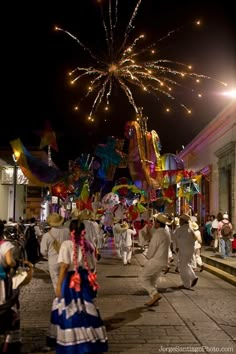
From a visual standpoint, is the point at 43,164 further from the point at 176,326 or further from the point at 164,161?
the point at 176,326

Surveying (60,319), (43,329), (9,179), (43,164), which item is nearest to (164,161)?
(43,164)

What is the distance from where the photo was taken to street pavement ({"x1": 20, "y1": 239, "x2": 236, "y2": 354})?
714 centimetres

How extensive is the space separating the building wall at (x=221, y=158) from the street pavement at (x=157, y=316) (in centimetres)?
1202

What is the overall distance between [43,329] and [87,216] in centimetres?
710

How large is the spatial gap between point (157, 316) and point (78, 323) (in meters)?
3.29

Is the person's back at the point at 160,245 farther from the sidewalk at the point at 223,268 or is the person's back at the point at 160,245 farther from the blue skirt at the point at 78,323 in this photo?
the blue skirt at the point at 78,323

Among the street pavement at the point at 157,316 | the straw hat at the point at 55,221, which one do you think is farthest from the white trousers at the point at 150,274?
the straw hat at the point at 55,221

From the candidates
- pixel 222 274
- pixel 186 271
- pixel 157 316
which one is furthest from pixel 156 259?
pixel 222 274

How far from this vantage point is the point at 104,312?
952cm

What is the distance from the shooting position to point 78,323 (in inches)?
241

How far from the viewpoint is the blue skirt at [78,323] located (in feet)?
19.9

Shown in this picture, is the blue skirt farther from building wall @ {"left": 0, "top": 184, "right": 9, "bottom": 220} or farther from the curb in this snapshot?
building wall @ {"left": 0, "top": 184, "right": 9, "bottom": 220}

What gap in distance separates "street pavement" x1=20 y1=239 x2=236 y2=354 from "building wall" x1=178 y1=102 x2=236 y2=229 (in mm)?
12020

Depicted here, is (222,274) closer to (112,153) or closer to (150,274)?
(150,274)
